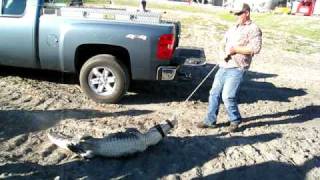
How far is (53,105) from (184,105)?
2108 mm

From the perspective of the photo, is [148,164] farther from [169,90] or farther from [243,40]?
[169,90]

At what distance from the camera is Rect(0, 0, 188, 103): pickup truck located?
765cm

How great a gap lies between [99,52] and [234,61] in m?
2.33

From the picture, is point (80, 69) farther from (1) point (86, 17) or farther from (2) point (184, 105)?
(2) point (184, 105)

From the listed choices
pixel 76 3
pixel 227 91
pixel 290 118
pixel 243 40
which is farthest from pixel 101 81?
pixel 290 118

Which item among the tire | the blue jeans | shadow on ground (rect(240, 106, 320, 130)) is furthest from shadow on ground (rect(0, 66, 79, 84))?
shadow on ground (rect(240, 106, 320, 130))

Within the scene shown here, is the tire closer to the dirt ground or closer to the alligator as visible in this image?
the dirt ground

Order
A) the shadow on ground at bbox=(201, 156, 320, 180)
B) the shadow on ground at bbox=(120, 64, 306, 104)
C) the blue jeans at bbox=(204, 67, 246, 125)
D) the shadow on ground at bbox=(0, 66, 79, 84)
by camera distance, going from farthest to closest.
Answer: the shadow on ground at bbox=(0, 66, 79, 84)
the shadow on ground at bbox=(120, 64, 306, 104)
the blue jeans at bbox=(204, 67, 246, 125)
the shadow on ground at bbox=(201, 156, 320, 180)

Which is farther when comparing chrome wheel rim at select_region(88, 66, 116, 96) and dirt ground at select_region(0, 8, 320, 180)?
chrome wheel rim at select_region(88, 66, 116, 96)

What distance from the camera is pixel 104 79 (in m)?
8.03

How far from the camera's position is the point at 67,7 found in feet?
27.1

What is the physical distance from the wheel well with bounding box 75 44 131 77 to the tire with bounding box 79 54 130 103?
0.41 feet

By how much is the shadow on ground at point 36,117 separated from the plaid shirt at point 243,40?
1.71m

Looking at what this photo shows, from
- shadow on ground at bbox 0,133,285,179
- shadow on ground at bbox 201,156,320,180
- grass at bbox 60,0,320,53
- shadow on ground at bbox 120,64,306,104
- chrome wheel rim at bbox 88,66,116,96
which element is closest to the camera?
shadow on ground at bbox 0,133,285,179
